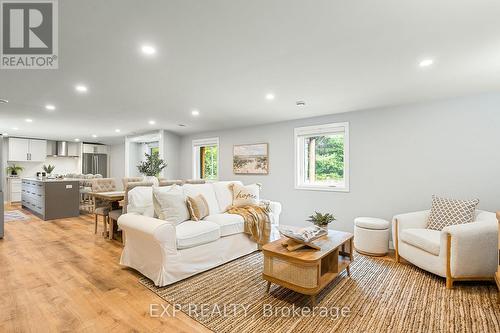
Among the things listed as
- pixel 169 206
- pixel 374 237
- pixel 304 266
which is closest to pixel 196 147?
pixel 169 206

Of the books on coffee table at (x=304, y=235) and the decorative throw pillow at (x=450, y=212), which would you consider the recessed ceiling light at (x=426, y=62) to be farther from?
the books on coffee table at (x=304, y=235)

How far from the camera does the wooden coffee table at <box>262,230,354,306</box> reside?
2043mm

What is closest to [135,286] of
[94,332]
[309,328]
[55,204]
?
[94,332]

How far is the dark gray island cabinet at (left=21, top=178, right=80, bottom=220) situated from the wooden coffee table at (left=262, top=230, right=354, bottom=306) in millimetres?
5873

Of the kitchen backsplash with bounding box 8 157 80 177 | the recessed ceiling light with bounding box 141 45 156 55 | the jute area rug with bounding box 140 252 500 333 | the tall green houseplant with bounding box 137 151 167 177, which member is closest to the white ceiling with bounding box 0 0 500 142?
the recessed ceiling light with bounding box 141 45 156 55

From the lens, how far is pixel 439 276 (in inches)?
107

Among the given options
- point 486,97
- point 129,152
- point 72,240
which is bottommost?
point 72,240

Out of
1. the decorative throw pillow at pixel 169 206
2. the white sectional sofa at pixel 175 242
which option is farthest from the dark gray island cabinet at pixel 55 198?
the decorative throw pillow at pixel 169 206

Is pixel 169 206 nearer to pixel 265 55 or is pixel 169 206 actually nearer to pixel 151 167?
pixel 265 55

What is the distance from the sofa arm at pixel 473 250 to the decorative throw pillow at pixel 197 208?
2799mm

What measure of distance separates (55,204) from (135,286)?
4.77 m

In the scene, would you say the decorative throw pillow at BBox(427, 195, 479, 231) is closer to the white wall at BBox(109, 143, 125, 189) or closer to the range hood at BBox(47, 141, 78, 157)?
the white wall at BBox(109, 143, 125, 189)

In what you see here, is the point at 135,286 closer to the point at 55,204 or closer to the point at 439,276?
the point at 439,276

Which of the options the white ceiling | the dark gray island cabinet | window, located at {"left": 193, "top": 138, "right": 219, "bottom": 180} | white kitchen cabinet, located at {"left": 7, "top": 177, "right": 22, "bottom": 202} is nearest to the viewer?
the white ceiling
